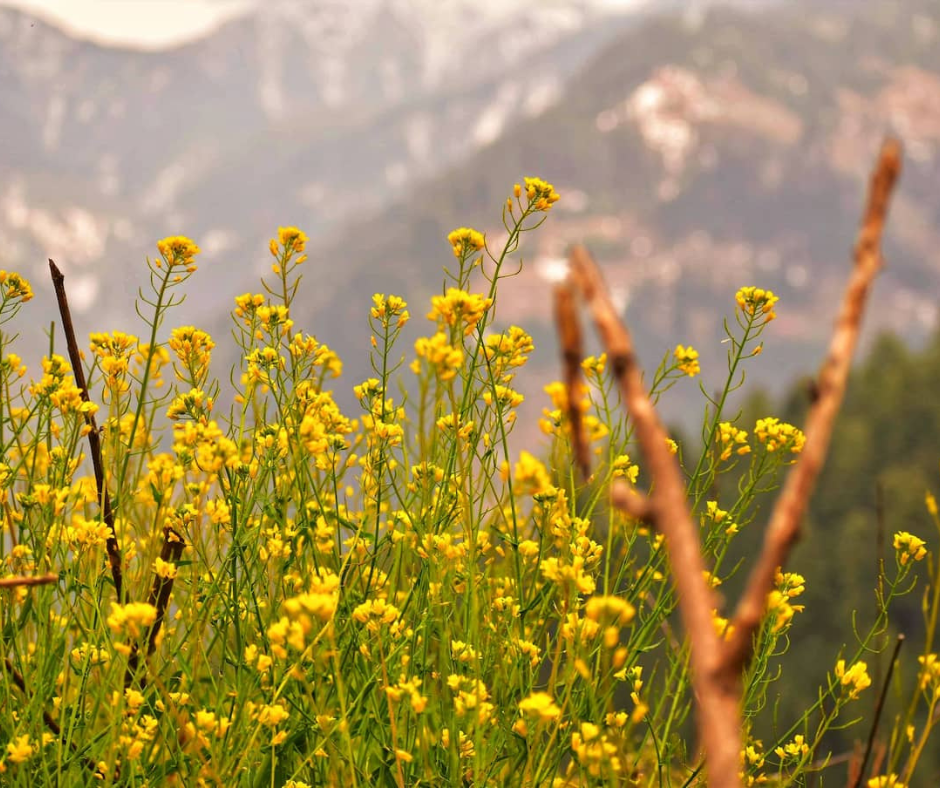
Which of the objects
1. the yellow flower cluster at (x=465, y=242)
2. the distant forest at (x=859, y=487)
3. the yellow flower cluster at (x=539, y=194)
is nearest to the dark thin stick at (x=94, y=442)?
the yellow flower cluster at (x=465, y=242)

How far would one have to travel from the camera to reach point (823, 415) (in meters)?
0.68

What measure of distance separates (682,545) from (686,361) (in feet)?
8.08

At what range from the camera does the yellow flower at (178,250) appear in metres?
2.76

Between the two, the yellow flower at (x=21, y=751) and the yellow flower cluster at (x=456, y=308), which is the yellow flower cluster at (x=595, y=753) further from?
the yellow flower at (x=21, y=751)

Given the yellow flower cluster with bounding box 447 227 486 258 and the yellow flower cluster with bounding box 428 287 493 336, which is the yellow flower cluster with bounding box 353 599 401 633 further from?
the yellow flower cluster with bounding box 447 227 486 258

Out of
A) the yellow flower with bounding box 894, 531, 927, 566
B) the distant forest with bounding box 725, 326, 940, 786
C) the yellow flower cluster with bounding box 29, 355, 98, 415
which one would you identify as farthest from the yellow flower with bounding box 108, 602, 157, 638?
the distant forest with bounding box 725, 326, 940, 786

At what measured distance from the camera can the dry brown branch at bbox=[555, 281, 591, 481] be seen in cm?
73

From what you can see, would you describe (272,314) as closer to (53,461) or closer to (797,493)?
(53,461)

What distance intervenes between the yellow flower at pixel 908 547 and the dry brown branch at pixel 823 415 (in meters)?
2.14

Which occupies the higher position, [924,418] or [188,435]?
[924,418]

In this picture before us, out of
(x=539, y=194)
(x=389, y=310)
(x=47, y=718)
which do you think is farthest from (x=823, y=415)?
(x=389, y=310)

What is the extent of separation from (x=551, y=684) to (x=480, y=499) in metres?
0.83

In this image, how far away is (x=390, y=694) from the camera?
1876 millimetres

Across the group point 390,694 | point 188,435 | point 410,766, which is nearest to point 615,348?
point 390,694
